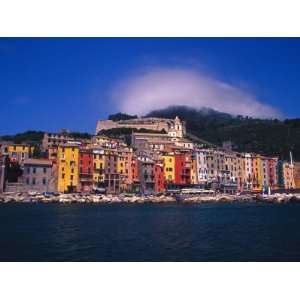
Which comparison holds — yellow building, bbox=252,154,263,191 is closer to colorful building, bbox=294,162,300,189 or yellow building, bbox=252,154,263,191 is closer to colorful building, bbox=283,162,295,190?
colorful building, bbox=283,162,295,190

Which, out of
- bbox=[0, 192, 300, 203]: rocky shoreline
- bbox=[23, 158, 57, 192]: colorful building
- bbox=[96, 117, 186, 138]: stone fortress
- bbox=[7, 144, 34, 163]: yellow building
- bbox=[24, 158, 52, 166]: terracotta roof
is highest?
bbox=[96, 117, 186, 138]: stone fortress

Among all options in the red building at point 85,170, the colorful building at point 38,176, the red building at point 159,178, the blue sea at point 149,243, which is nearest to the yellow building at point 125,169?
the red building at point 159,178

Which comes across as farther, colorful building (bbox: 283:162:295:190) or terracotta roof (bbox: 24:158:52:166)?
colorful building (bbox: 283:162:295:190)

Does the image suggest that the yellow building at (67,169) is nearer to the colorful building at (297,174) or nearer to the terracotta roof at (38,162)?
the terracotta roof at (38,162)

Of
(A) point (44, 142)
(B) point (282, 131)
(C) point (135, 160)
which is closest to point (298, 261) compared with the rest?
(C) point (135, 160)

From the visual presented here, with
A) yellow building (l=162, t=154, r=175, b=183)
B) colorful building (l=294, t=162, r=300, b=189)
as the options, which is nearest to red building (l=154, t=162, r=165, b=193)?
yellow building (l=162, t=154, r=175, b=183)

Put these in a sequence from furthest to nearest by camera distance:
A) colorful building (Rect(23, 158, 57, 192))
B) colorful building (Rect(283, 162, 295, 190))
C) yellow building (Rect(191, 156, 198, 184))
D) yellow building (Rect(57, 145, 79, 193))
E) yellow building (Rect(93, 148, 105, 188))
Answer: colorful building (Rect(283, 162, 295, 190)) → yellow building (Rect(191, 156, 198, 184)) → yellow building (Rect(93, 148, 105, 188)) → yellow building (Rect(57, 145, 79, 193)) → colorful building (Rect(23, 158, 57, 192))

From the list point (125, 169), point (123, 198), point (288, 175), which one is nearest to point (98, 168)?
point (125, 169)
